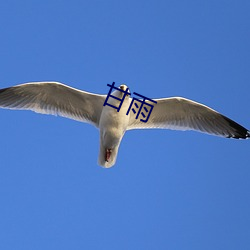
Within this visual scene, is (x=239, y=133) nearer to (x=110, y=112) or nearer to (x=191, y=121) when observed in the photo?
(x=191, y=121)

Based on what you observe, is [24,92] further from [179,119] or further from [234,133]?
[234,133]

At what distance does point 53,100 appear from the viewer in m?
8.85

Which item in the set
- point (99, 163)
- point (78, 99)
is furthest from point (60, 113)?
point (99, 163)

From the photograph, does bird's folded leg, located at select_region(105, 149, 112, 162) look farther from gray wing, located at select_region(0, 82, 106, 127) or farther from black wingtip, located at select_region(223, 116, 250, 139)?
black wingtip, located at select_region(223, 116, 250, 139)

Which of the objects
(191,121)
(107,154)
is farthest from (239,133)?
(107,154)

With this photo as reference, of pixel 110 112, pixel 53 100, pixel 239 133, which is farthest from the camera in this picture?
pixel 239 133

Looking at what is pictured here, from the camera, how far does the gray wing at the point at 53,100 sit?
8.66 m

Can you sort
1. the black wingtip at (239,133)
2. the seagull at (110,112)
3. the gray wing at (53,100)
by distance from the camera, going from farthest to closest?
the black wingtip at (239,133) < the gray wing at (53,100) < the seagull at (110,112)

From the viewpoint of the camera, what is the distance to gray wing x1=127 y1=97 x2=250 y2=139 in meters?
8.99

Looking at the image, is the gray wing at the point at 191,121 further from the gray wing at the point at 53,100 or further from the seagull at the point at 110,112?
the gray wing at the point at 53,100

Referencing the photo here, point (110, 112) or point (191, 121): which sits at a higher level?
point (191, 121)

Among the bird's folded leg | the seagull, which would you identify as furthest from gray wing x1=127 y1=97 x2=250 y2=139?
the bird's folded leg

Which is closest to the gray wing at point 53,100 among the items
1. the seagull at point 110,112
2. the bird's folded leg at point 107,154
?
the seagull at point 110,112

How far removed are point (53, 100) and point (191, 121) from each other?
6.59ft
